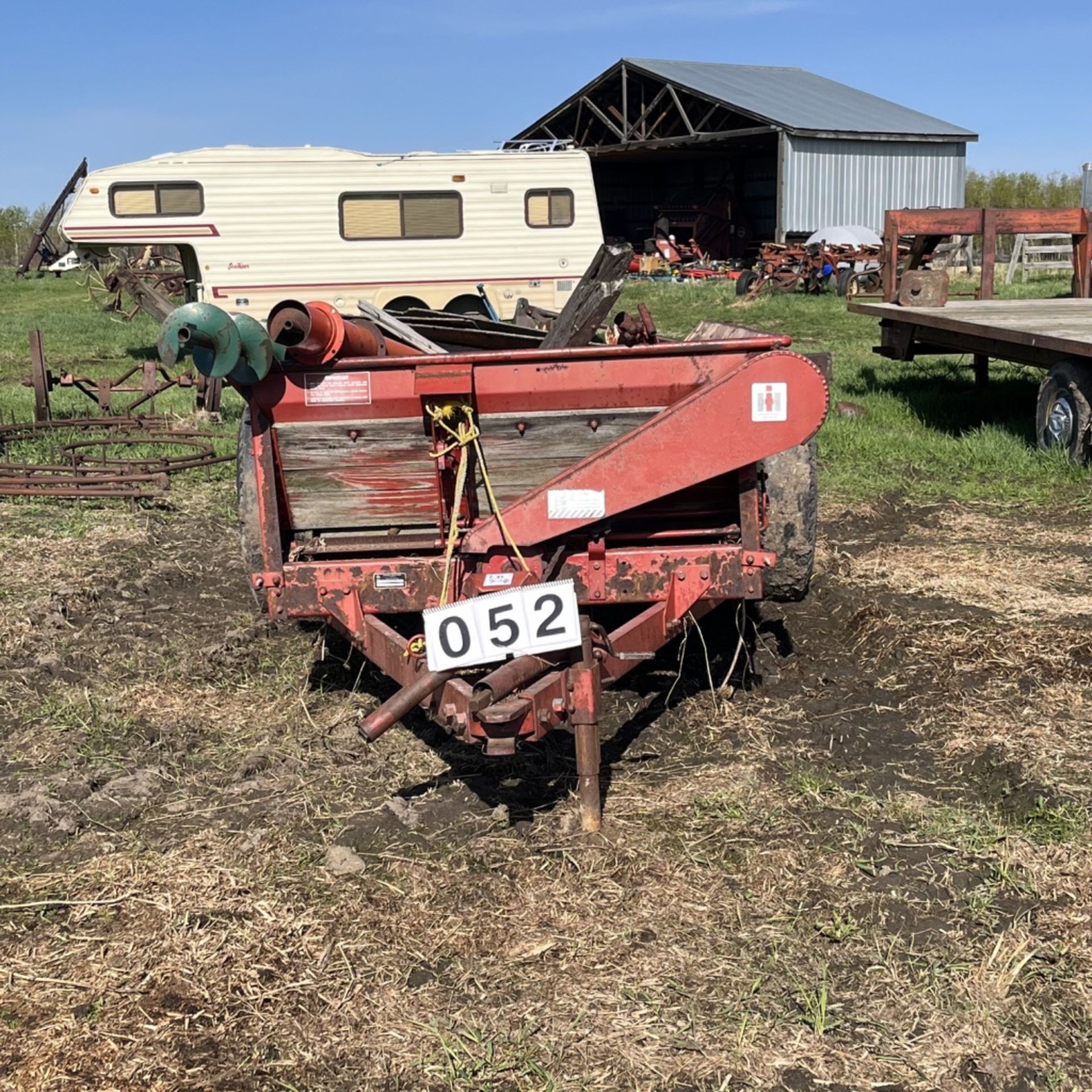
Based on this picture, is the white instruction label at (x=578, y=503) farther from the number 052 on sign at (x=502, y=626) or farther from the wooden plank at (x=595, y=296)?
the wooden plank at (x=595, y=296)

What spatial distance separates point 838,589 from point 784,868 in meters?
2.70

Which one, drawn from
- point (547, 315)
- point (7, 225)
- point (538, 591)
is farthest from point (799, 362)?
point (7, 225)

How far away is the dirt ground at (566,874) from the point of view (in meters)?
2.58

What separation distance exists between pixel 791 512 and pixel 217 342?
222 centimetres

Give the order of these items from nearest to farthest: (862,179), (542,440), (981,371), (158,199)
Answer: (542,440), (981,371), (158,199), (862,179)

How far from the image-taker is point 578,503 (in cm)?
387

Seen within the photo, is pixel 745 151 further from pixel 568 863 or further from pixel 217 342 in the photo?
pixel 568 863

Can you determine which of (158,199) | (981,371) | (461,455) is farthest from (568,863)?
(158,199)

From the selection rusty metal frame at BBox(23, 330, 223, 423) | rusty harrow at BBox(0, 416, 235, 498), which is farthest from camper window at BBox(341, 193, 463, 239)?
rusty harrow at BBox(0, 416, 235, 498)

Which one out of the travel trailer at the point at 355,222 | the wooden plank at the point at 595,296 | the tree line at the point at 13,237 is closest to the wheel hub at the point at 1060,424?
the wooden plank at the point at 595,296

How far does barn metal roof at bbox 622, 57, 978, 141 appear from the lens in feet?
90.8

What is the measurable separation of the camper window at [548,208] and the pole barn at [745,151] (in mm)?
9885

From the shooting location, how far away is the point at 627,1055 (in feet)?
8.36

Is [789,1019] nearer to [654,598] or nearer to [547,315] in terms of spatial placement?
[654,598]
